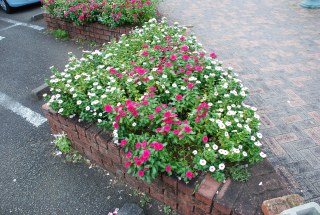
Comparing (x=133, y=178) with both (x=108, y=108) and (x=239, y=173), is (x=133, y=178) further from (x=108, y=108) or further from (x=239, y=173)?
(x=239, y=173)

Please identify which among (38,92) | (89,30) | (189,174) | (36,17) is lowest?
(38,92)

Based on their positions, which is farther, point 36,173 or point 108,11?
A: point 108,11

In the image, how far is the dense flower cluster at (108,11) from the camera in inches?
201

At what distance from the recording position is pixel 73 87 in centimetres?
289

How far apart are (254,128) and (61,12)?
16.5ft

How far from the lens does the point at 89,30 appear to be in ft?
18.4

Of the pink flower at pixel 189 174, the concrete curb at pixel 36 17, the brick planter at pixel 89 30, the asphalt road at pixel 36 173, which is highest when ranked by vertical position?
the pink flower at pixel 189 174

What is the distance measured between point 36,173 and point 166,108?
5.61 feet

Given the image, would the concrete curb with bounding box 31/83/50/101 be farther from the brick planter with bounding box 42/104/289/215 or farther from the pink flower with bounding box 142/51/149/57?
the pink flower with bounding box 142/51/149/57

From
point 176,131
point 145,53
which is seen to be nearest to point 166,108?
point 176,131

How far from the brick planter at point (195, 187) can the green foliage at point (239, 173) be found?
0.14 feet

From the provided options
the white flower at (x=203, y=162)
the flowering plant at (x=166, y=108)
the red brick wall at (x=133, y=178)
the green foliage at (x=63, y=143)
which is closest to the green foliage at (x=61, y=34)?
the flowering plant at (x=166, y=108)

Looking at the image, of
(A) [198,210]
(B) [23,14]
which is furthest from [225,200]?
(B) [23,14]

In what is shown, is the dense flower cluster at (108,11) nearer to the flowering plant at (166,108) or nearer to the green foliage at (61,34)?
the green foliage at (61,34)
